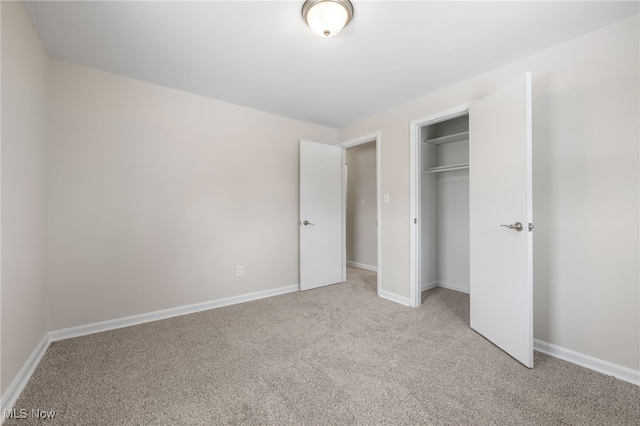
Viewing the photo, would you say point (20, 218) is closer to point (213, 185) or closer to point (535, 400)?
point (213, 185)

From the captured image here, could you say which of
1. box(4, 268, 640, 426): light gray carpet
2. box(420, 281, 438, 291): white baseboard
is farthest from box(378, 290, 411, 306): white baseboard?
box(420, 281, 438, 291): white baseboard

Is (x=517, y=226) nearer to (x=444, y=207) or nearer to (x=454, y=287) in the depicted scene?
(x=444, y=207)

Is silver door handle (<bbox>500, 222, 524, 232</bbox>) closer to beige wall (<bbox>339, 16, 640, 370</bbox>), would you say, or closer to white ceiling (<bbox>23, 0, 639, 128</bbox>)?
beige wall (<bbox>339, 16, 640, 370</bbox>)

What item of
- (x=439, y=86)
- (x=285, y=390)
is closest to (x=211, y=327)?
(x=285, y=390)

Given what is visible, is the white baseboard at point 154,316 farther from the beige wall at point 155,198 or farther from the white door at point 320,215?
the white door at point 320,215

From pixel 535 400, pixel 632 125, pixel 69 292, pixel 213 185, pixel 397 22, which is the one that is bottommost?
pixel 535 400

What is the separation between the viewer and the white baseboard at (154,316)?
2227mm

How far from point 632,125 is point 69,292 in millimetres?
4353

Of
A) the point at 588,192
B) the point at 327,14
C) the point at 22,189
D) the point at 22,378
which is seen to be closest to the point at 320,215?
the point at 327,14

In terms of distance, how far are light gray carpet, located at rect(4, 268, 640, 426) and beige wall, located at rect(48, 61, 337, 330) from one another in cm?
45

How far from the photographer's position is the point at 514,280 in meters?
1.95

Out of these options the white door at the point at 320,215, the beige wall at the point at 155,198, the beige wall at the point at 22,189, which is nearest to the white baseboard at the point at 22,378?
the beige wall at the point at 22,189

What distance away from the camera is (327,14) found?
1586mm

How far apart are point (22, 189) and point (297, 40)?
6.82ft
